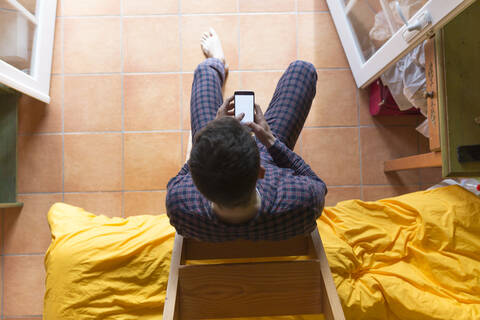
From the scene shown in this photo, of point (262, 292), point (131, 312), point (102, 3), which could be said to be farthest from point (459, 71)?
point (102, 3)

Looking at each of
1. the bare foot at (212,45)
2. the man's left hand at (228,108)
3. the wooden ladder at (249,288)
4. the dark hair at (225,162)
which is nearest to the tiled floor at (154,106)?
the bare foot at (212,45)

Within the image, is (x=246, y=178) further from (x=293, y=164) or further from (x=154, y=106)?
(x=154, y=106)

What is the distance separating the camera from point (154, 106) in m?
1.63

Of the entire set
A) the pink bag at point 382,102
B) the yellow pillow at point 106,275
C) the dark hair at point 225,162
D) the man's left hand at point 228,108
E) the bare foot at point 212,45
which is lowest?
the yellow pillow at point 106,275

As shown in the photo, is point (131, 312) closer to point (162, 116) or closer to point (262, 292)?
point (262, 292)

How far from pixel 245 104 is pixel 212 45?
780 millimetres

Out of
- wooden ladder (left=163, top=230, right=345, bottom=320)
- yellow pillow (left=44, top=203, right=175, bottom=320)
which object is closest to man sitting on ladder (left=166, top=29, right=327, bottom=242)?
wooden ladder (left=163, top=230, right=345, bottom=320)

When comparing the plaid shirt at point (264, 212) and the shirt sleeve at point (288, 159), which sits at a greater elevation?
the shirt sleeve at point (288, 159)

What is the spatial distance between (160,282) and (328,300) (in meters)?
0.59

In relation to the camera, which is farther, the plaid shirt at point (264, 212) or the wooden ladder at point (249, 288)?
the wooden ladder at point (249, 288)

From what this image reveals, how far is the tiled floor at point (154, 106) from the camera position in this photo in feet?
5.33

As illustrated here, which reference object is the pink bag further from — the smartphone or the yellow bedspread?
the smartphone

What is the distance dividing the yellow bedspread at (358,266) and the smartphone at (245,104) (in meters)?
0.54

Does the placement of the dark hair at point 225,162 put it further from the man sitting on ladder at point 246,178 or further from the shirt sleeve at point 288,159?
the shirt sleeve at point 288,159
